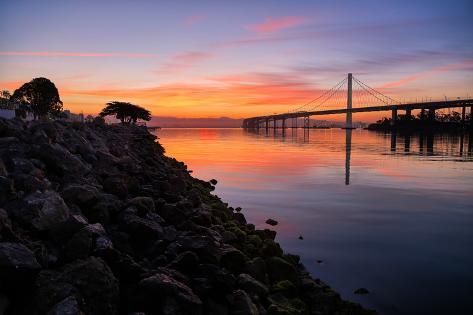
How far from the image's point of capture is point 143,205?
8273mm

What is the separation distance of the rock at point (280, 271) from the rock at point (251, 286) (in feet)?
3.51

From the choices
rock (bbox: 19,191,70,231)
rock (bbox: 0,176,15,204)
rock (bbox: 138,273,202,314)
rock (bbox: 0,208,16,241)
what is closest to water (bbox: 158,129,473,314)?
rock (bbox: 138,273,202,314)

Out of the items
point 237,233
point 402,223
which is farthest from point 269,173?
point 237,233

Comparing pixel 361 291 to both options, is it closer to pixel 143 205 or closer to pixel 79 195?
pixel 143 205

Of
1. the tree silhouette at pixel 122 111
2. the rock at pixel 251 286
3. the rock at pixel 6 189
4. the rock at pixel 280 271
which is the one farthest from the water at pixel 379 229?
the tree silhouette at pixel 122 111

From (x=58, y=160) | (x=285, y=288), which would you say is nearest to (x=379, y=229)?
(x=285, y=288)

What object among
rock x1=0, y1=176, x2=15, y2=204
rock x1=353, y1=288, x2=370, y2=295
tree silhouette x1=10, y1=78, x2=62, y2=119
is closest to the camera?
rock x1=0, y1=176, x2=15, y2=204

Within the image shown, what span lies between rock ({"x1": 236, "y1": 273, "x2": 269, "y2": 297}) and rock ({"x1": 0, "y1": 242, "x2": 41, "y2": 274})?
10.3 ft

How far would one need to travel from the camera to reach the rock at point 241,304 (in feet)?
18.6

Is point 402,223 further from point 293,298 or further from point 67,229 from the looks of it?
point 67,229

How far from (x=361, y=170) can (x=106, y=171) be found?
2357 cm

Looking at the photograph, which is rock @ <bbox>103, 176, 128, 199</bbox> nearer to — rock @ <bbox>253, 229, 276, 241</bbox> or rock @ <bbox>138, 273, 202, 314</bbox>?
rock @ <bbox>253, 229, 276, 241</bbox>

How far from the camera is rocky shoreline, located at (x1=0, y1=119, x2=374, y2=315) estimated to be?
4.60m

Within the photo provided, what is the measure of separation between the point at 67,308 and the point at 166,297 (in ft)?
4.30
